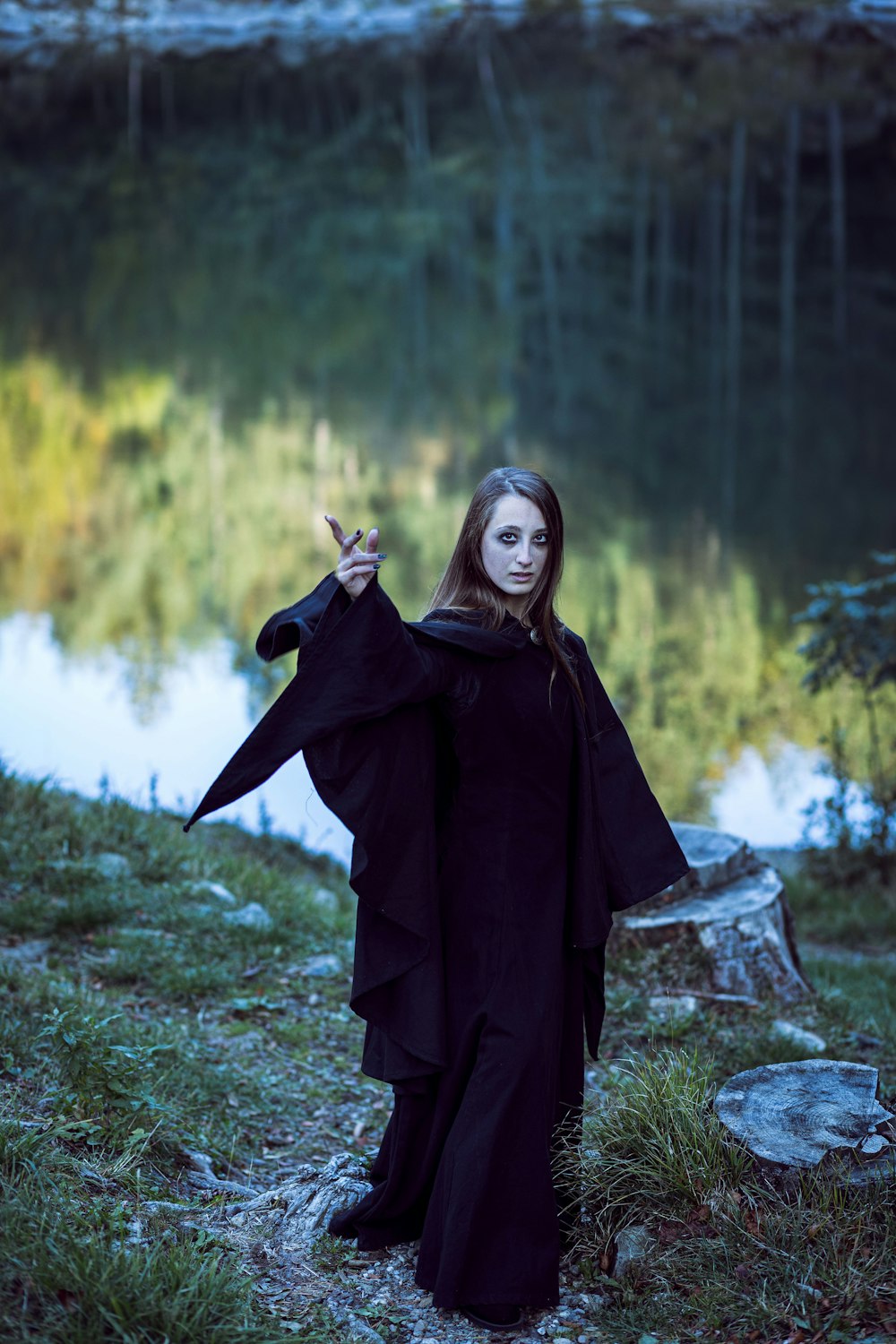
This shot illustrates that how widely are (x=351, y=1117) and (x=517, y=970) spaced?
183 cm

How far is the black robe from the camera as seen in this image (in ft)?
10.2

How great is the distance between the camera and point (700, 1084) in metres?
3.62

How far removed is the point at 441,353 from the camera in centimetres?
2381

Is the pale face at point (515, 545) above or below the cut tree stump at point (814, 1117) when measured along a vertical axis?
above

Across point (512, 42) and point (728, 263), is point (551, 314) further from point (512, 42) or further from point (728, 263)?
point (512, 42)

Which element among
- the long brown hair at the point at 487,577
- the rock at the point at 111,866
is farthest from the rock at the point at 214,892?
the long brown hair at the point at 487,577

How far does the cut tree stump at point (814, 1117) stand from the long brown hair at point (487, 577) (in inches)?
43.7

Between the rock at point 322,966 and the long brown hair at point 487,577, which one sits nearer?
the long brown hair at point 487,577

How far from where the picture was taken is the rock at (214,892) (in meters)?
6.10

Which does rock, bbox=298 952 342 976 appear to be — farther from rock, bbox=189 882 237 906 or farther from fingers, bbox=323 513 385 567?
fingers, bbox=323 513 385 567

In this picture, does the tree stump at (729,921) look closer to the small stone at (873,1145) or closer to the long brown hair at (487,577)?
the small stone at (873,1145)

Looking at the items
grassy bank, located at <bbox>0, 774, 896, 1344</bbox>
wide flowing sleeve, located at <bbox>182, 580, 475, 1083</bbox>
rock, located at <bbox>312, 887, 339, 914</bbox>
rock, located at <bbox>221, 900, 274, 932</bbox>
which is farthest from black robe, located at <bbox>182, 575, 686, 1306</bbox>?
rock, located at <bbox>312, 887, 339, 914</bbox>

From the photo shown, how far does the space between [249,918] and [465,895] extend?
112 inches

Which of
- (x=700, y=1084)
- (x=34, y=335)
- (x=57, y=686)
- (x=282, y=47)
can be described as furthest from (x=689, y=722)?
(x=282, y=47)
